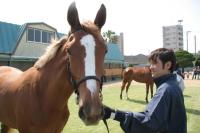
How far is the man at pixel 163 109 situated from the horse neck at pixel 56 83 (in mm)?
839

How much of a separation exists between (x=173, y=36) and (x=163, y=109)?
481 ft

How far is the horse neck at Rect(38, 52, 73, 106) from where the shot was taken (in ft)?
12.2

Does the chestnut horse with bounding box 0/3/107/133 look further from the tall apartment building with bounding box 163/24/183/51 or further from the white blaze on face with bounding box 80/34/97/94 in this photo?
the tall apartment building with bounding box 163/24/183/51

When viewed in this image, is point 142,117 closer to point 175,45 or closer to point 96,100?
Answer: point 96,100

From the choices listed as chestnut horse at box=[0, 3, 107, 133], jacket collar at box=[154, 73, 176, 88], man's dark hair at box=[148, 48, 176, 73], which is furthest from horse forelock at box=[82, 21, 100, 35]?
jacket collar at box=[154, 73, 176, 88]

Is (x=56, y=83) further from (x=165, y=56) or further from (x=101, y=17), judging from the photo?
(x=165, y=56)

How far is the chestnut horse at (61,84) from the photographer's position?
2.98 metres

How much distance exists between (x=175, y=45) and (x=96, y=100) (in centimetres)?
14639

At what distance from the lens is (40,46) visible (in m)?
28.7

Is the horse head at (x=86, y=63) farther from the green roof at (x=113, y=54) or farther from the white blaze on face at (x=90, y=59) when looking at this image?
the green roof at (x=113, y=54)

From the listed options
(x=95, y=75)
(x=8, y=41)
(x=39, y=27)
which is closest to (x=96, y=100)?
(x=95, y=75)

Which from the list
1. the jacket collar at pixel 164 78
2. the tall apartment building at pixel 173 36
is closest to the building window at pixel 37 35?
the jacket collar at pixel 164 78

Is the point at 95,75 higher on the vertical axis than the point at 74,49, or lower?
lower

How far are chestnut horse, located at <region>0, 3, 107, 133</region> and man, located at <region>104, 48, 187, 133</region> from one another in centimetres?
44
